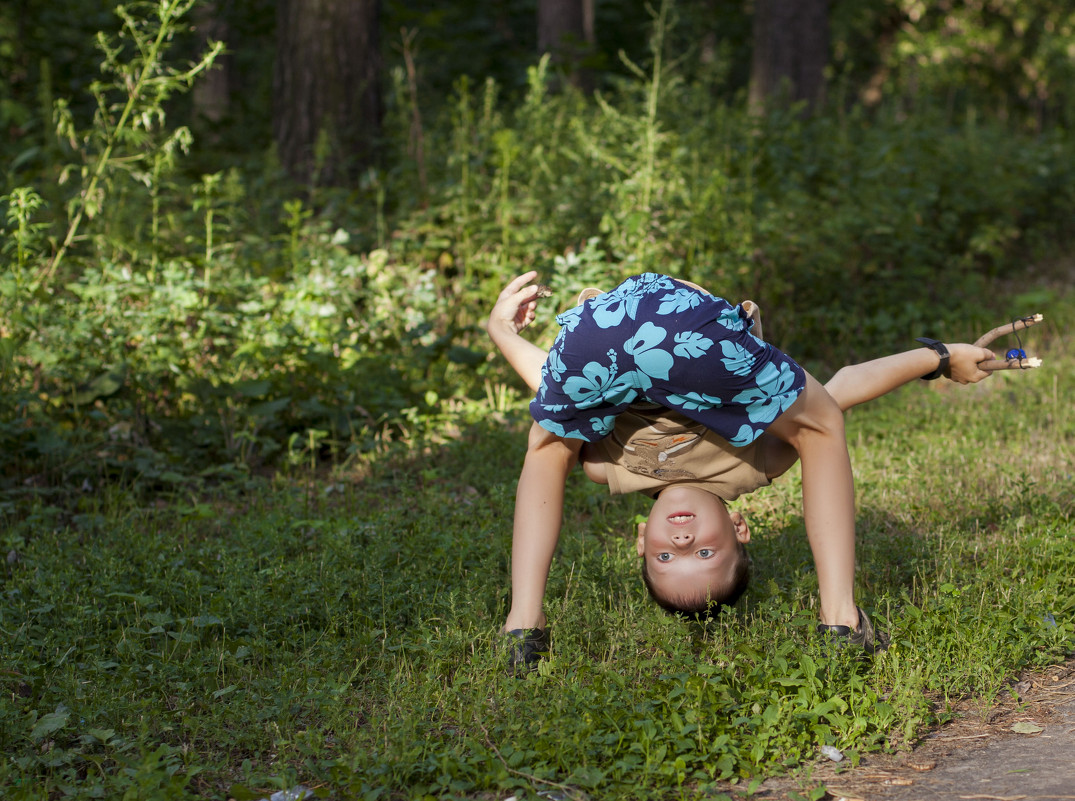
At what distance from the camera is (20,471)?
16.9ft

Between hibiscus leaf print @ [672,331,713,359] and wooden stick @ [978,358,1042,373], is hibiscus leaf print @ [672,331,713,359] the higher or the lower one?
the higher one

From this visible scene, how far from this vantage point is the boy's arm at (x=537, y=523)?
10.9ft

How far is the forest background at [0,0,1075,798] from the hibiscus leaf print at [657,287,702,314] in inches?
41.9


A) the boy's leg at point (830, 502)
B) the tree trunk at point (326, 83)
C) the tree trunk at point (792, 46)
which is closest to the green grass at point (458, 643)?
the boy's leg at point (830, 502)

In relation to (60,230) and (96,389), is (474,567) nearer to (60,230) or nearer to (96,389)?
(96,389)

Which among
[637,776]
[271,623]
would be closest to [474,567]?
[271,623]

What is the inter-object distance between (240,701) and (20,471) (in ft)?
8.89

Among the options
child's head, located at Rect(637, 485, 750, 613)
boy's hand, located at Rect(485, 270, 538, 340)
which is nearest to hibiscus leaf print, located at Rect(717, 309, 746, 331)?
child's head, located at Rect(637, 485, 750, 613)

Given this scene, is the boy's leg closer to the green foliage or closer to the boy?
the boy

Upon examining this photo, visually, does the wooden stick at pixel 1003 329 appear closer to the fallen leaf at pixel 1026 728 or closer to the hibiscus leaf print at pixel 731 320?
the hibiscus leaf print at pixel 731 320

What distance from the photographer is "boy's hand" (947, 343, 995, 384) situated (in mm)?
3297

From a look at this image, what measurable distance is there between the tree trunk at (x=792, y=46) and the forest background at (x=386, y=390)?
1.54 m

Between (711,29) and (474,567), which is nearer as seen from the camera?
(474,567)

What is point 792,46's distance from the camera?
1181cm
